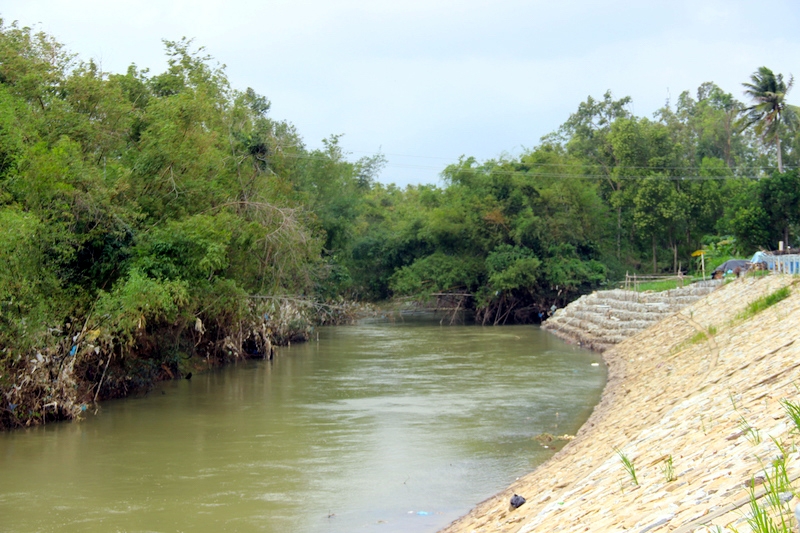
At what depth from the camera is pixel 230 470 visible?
12336mm

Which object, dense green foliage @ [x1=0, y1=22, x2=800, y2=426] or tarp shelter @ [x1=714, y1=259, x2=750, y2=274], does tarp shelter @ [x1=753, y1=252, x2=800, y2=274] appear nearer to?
tarp shelter @ [x1=714, y1=259, x2=750, y2=274]

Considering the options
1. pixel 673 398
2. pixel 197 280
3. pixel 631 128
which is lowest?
pixel 673 398

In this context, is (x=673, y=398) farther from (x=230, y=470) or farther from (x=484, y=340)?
(x=484, y=340)

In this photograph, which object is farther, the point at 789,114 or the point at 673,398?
the point at 789,114

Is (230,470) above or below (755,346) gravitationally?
below

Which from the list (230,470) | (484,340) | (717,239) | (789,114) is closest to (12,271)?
(230,470)

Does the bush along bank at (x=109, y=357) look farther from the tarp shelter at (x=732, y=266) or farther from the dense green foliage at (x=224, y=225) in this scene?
the tarp shelter at (x=732, y=266)

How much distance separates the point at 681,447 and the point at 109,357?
12172 mm

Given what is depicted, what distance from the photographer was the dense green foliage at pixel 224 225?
15531 mm

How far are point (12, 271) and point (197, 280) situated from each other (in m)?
5.47

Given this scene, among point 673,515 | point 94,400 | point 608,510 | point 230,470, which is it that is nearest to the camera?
point 673,515

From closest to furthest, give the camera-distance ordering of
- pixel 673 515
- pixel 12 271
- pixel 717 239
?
pixel 673 515 → pixel 12 271 → pixel 717 239

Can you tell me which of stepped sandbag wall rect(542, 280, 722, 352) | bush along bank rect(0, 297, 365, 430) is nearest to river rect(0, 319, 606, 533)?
bush along bank rect(0, 297, 365, 430)

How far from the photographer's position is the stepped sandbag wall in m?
28.0
